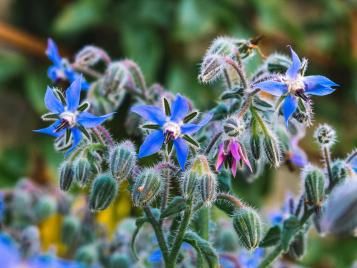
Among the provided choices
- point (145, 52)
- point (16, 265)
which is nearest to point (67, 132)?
point (16, 265)

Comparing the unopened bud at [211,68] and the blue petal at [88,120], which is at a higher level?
the unopened bud at [211,68]

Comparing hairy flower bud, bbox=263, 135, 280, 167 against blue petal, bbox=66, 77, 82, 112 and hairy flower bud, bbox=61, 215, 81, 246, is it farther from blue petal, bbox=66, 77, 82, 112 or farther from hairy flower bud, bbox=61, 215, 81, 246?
hairy flower bud, bbox=61, 215, 81, 246

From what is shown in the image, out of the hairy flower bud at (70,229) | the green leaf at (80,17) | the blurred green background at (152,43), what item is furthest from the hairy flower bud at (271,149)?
the green leaf at (80,17)

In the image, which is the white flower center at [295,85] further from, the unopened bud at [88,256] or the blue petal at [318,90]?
the unopened bud at [88,256]

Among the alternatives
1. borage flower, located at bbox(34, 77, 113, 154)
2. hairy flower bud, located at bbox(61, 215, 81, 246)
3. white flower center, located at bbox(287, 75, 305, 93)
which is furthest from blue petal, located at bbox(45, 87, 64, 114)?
hairy flower bud, located at bbox(61, 215, 81, 246)

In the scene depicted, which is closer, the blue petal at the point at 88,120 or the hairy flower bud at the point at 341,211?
the blue petal at the point at 88,120
